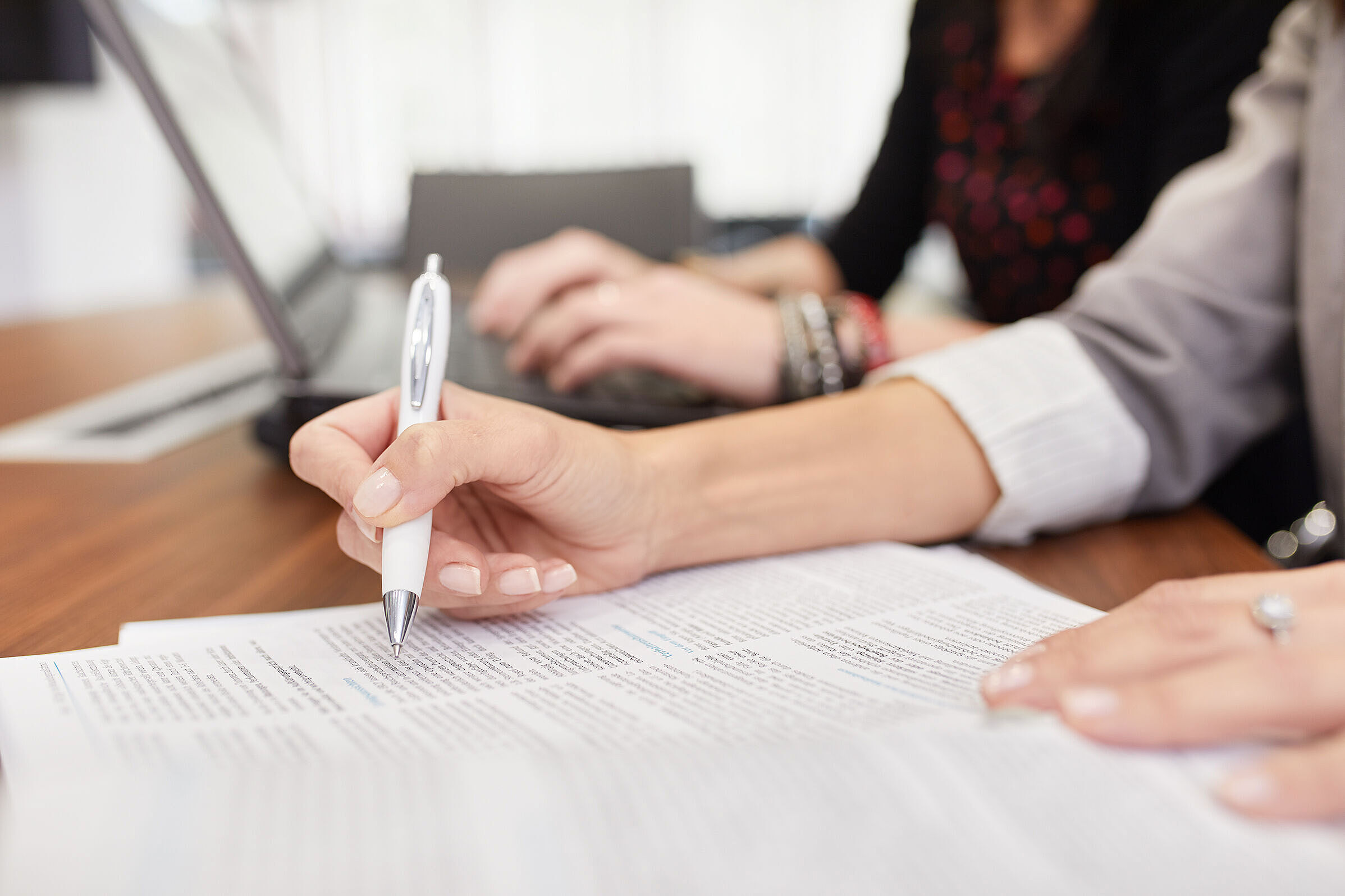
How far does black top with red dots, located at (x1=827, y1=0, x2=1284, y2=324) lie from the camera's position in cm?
79

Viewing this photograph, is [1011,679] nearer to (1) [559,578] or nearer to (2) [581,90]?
(1) [559,578]

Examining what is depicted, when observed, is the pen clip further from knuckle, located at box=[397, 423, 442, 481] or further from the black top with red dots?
the black top with red dots

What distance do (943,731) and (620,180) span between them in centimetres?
78

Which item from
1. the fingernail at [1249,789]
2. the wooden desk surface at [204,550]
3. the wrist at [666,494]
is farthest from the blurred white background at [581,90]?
the fingernail at [1249,789]

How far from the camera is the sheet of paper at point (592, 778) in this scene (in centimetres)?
21

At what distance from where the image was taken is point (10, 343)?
1.08m

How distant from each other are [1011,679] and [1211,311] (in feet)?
1.15

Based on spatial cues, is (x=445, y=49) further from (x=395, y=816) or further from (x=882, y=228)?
(x=395, y=816)

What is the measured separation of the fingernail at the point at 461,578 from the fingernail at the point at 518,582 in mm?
16

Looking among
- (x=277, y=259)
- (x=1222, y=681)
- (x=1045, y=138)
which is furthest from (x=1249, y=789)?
(x=1045, y=138)

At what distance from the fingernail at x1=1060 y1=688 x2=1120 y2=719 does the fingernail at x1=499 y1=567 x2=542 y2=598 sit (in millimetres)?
195

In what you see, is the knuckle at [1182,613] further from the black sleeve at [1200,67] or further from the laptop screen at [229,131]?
the black sleeve at [1200,67]

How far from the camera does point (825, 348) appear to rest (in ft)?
2.07

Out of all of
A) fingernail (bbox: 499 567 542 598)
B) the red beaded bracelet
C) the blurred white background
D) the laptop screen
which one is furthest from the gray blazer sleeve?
the blurred white background
